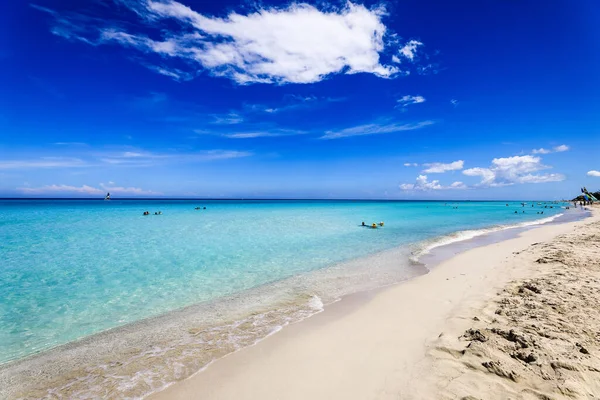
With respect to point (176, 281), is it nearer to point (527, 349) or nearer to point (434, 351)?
point (434, 351)

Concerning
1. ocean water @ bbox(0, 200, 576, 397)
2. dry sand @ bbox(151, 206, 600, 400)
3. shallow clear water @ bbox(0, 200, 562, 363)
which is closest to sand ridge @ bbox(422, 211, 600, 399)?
dry sand @ bbox(151, 206, 600, 400)

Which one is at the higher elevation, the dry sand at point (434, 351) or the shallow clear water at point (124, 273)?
the dry sand at point (434, 351)

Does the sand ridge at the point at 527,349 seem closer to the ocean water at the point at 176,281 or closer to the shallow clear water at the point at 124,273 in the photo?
the ocean water at the point at 176,281

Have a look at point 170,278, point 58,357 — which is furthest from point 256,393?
point 170,278

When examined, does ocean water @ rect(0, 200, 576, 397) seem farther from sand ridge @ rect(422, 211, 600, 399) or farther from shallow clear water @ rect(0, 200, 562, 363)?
sand ridge @ rect(422, 211, 600, 399)

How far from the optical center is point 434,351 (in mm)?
4816

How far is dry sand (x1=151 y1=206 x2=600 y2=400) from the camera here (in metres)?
3.86

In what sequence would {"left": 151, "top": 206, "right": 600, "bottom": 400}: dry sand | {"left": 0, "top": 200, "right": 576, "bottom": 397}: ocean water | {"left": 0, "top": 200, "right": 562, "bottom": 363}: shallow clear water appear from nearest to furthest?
{"left": 151, "top": 206, "right": 600, "bottom": 400}: dry sand < {"left": 0, "top": 200, "right": 576, "bottom": 397}: ocean water < {"left": 0, "top": 200, "right": 562, "bottom": 363}: shallow clear water

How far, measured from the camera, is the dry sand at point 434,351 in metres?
3.86

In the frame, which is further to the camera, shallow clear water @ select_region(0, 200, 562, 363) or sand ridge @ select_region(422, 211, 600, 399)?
shallow clear water @ select_region(0, 200, 562, 363)

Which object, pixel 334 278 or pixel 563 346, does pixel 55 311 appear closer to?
pixel 334 278

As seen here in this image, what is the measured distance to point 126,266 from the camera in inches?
488

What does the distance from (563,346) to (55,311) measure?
1100cm

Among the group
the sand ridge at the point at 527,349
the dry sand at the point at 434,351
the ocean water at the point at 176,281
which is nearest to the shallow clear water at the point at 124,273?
the ocean water at the point at 176,281
